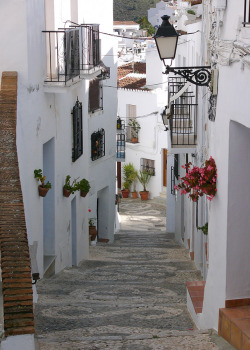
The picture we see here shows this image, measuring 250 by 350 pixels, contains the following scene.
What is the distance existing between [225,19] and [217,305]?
3408 millimetres

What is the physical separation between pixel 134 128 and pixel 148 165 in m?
2.17

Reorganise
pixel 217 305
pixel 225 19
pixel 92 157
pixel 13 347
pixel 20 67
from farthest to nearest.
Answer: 1. pixel 92 157
2. pixel 20 67
3. pixel 217 305
4. pixel 225 19
5. pixel 13 347

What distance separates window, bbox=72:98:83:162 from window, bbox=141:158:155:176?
763 inches

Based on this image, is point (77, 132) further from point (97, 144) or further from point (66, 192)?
point (97, 144)

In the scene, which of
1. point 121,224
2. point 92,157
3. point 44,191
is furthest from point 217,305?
point 121,224

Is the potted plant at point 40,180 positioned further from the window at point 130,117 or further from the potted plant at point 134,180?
the potted plant at point 134,180

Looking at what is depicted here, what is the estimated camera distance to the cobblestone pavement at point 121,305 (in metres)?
7.81

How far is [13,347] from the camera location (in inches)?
233

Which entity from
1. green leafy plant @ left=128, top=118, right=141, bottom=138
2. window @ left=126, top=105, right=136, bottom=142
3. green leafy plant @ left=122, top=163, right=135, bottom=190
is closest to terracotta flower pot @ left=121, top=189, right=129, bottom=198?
green leafy plant @ left=122, top=163, right=135, bottom=190

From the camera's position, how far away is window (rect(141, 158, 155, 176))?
36.9m

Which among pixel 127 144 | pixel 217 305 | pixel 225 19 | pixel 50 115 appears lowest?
pixel 127 144

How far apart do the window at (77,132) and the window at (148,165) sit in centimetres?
1937

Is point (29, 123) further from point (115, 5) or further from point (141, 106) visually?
point (115, 5)

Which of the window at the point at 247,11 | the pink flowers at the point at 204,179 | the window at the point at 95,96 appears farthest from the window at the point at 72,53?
the window at the point at 247,11
